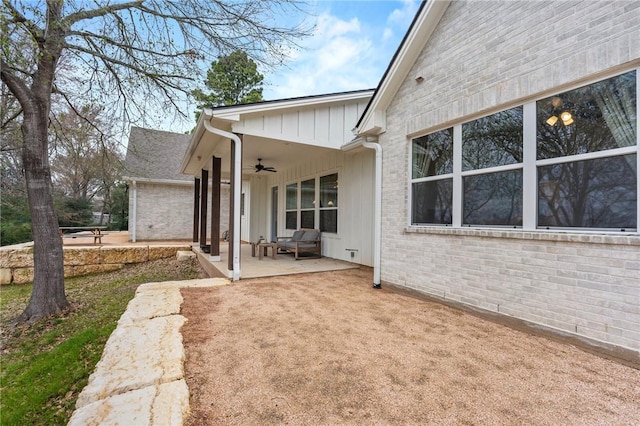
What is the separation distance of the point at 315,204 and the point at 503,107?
19.8 feet

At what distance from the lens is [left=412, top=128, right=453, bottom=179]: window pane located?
459cm

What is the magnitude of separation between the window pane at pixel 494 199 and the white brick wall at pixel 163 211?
41.9 feet

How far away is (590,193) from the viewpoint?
303 centimetres

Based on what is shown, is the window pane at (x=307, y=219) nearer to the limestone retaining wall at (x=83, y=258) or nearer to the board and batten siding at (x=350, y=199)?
the board and batten siding at (x=350, y=199)

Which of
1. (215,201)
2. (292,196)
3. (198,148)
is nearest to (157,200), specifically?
(292,196)

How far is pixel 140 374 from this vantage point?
2.35 meters

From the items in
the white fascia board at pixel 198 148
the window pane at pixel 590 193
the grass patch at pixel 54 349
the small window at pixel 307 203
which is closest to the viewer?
the window pane at pixel 590 193

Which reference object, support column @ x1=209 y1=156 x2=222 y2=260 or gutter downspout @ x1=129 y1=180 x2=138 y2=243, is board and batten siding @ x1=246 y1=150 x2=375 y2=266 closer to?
support column @ x1=209 y1=156 x2=222 y2=260

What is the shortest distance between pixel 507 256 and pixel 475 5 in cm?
337

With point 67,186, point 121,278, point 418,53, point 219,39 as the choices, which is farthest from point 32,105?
point 67,186

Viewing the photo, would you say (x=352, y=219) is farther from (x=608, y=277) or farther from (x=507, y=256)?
(x=608, y=277)

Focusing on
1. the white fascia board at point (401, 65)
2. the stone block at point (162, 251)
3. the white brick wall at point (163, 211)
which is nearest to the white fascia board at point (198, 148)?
the stone block at point (162, 251)

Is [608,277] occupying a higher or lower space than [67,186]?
lower

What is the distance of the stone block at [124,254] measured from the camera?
957 cm
